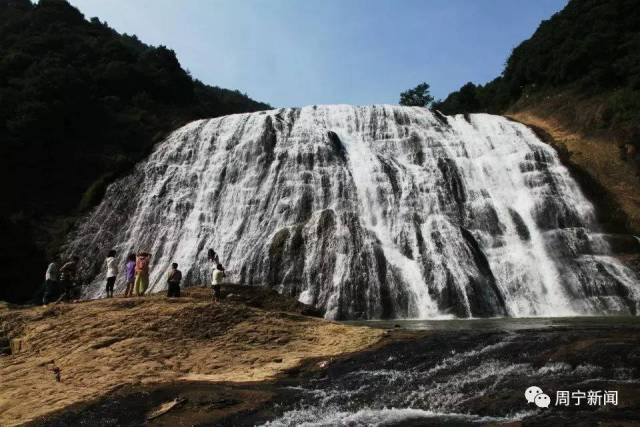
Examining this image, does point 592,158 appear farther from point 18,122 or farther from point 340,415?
point 18,122

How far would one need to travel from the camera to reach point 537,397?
7.34 meters

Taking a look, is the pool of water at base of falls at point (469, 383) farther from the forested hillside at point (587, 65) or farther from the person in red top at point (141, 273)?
the forested hillside at point (587, 65)

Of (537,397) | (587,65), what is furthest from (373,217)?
(587,65)

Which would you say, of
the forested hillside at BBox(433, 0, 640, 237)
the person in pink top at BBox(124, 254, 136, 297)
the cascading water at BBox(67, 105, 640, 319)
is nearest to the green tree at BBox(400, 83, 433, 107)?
the forested hillside at BBox(433, 0, 640, 237)

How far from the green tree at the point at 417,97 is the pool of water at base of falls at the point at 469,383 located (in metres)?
63.8

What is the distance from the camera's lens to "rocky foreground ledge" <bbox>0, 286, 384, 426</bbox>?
9.45 metres

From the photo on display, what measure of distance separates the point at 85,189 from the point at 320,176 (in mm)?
19163

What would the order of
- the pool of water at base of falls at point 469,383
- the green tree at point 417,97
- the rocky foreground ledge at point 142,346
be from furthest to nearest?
1. the green tree at point 417,97
2. the rocky foreground ledge at point 142,346
3. the pool of water at base of falls at point 469,383

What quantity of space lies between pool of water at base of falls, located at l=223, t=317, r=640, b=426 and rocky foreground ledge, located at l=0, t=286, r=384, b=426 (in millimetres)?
1323

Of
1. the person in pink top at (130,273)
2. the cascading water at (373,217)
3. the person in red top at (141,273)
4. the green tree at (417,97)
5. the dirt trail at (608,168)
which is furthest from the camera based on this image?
the green tree at (417,97)

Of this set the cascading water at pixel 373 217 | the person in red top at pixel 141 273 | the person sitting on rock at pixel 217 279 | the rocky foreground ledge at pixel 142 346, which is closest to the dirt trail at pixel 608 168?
the cascading water at pixel 373 217

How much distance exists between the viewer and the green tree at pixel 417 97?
71688 millimetres

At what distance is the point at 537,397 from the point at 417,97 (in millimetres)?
68033

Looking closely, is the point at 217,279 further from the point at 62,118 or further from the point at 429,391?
the point at 62,118
